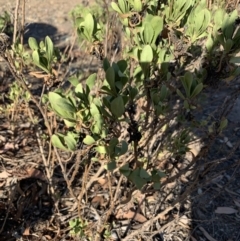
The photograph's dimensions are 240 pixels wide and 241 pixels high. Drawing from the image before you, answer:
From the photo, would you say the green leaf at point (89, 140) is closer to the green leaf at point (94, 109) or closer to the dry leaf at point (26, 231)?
the green leaf at point (94, 109)

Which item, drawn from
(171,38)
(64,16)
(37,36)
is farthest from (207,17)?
(64,16)

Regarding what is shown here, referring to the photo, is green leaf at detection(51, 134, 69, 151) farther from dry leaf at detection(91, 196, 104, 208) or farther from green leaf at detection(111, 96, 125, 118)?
dry leaf at detection(91, 196, 104, 208)

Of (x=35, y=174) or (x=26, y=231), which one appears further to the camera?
(x=35, y=174)

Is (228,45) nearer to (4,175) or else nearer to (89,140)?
(89,140)

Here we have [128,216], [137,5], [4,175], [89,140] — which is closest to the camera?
[89,140]

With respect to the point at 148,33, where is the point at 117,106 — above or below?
below

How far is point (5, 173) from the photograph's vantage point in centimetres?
233

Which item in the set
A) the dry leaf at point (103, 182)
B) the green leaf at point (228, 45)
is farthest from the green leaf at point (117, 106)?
the dry leaf at point (103, 182)

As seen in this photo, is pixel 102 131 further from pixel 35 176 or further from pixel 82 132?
pixel 35 176

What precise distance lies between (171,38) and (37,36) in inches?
171

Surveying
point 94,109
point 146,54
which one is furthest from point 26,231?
point 146,54

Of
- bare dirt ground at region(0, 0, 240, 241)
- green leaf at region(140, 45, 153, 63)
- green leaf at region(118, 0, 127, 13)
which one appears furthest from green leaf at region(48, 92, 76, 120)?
bare dirt ground at region(0, 0, 240, 241)

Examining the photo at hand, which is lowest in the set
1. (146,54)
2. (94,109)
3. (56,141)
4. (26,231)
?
(26,231)

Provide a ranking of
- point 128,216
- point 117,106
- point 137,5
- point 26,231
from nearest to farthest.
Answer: point 117,106 < point 137,5 < point 26,231 < point 128,216
